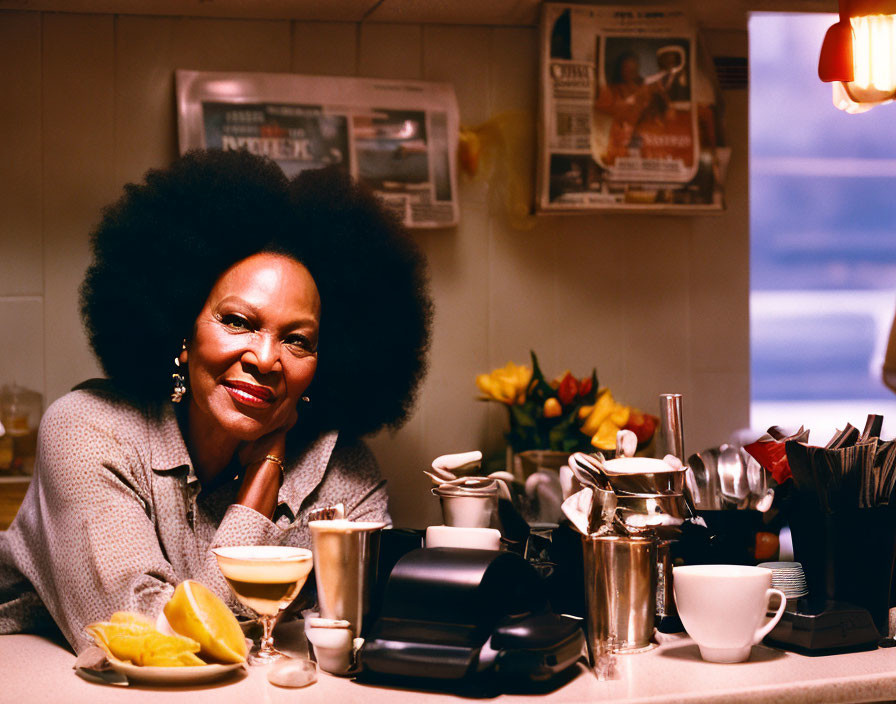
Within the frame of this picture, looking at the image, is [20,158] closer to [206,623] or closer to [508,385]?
[508,385]

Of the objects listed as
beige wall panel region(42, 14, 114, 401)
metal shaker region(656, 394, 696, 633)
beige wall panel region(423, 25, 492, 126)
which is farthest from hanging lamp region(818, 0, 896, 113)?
beige wall panel region(42, 14, 114, 401)

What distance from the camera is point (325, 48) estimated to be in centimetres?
191

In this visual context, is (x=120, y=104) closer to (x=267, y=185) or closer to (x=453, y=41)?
(x=267, y=185)

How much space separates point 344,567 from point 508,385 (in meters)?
0.78

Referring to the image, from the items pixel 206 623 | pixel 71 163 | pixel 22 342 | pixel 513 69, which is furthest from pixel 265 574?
pixel 513 69

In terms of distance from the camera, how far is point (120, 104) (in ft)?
6.01

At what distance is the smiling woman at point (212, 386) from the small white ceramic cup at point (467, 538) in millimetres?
300

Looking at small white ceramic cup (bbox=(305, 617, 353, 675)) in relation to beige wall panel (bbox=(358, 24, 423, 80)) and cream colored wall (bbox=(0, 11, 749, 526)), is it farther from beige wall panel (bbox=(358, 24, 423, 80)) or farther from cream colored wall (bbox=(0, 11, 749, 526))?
beige wall panel (bbox=(358, 24, 423, 80))

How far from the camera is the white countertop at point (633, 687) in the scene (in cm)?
102

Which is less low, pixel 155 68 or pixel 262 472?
pixel 155 68

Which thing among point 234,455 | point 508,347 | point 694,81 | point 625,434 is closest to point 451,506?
point 625,434

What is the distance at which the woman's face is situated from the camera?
4.67 ft

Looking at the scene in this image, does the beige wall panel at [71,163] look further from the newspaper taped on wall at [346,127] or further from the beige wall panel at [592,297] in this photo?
the beige wall panel at [592,297]

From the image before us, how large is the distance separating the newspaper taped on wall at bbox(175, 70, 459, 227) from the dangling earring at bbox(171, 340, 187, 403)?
0.47 m
